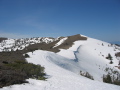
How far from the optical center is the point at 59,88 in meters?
7.37

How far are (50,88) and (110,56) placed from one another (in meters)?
33.3

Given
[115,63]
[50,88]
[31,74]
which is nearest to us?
[50,88]

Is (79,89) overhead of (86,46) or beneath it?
beneath

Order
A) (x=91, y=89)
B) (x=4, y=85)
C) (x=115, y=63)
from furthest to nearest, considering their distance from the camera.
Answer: (x=115, y=63) → (x=91, y=89) → (x=4, y=85)

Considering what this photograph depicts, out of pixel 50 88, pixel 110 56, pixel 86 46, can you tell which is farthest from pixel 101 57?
pixel 50 88

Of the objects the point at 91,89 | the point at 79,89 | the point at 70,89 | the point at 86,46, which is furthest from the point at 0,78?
the point at 86,46

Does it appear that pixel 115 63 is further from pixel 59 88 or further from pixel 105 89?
pixel 59 88

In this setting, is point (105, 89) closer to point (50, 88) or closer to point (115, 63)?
point (50, 88)

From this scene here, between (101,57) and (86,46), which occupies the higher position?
(86,46)

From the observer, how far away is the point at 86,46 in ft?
148

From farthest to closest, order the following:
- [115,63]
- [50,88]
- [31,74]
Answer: [115,63] < [31,74] < [50,88]

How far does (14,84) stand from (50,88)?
2.35 meters

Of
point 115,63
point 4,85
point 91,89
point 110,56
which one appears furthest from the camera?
point 110,56

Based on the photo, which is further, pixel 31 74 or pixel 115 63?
pixel 115 63
